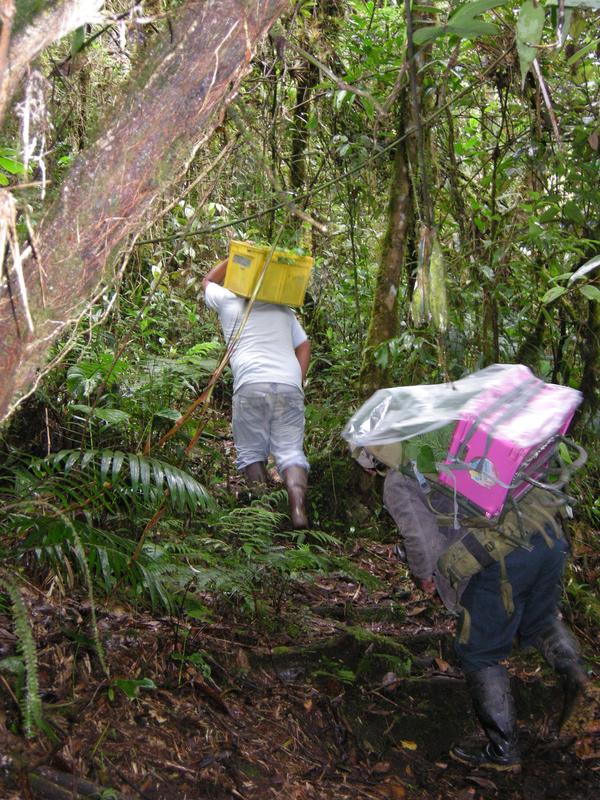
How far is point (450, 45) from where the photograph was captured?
17.3ft

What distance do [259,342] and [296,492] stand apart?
1150 millimetres

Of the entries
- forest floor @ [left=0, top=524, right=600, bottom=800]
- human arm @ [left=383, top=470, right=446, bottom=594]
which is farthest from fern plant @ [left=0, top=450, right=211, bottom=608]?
human arm @ [left=383, top=470, right=446, bottom=594]

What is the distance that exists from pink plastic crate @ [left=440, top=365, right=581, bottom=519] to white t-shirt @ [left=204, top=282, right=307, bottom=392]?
2401mm

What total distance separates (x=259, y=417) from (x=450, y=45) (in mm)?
2890

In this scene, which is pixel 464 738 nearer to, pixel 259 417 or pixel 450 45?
pixel 259 417

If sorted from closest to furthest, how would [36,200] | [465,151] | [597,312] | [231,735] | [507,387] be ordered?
1. [36,200]
2. [231,735]
3. [507,387]
4. [597,312]
5. [465,151]

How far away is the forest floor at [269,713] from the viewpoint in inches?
119

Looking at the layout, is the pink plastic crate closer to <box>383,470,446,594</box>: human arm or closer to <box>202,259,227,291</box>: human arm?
<box>383,470,446,594</box>: human arm

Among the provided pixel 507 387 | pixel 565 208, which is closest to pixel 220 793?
pixel 507 387

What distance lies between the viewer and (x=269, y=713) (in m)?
3.78

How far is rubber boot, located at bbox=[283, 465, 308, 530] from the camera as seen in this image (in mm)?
5617

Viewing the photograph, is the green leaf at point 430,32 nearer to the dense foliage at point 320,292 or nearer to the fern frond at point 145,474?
the dense foliage at point 320,292

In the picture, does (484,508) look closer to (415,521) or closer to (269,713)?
(415,521)

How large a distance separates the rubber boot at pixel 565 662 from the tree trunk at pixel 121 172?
3.30 metres
